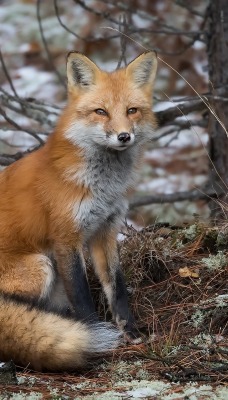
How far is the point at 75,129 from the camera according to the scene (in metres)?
4.41

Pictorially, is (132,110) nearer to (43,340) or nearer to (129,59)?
(43,340)

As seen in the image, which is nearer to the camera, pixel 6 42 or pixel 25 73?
pixel 25 73

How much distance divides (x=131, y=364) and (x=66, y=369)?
37cm

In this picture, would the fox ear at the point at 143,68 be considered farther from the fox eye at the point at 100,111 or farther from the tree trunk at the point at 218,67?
the tree trunk at the point at 218,67

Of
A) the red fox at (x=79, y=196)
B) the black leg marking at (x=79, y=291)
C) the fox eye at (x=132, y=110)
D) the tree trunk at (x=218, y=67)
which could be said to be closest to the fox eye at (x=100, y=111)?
the red fox at (x=79, y=196)

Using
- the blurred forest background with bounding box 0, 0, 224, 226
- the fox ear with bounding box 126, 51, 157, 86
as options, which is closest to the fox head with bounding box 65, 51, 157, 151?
the fox ear with bounding box 126, 51, 157, 86

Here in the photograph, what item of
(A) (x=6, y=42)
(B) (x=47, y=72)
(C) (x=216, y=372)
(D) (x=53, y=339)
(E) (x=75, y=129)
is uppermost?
(A) (x=6, y=42)

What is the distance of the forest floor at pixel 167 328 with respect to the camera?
3.39m

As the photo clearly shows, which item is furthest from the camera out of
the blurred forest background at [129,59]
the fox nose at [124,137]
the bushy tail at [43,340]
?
the blurred forest background at [129,59]

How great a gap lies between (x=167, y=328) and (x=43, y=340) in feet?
2.85

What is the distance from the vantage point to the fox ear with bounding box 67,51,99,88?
177 inches

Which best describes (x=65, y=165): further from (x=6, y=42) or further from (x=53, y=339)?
(x=6, y=42)

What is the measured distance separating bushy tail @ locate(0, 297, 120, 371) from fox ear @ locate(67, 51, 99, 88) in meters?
1.55

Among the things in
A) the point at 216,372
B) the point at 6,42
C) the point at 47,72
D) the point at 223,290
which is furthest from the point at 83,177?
the point at 6,42
